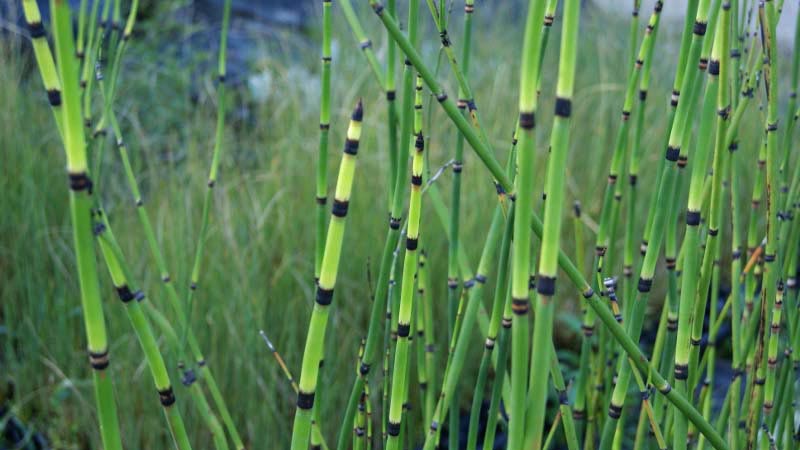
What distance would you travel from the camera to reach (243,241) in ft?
6.40

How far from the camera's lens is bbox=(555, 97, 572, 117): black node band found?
1.52ft

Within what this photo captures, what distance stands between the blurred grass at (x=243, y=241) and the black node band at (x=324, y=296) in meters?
0.65

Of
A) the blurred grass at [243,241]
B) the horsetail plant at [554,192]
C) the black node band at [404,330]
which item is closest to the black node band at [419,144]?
the black node band at [404,330]

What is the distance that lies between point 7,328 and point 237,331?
23.1 inches

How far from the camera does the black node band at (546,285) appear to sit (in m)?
0.48

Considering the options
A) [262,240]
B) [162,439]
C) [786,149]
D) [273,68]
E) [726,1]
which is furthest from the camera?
[273,68]

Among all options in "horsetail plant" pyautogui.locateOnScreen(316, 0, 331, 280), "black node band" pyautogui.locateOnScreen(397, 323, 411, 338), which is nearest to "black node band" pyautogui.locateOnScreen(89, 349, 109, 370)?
"black node band" pyautogui.locateOnScreen(397, 323, 411, 338)

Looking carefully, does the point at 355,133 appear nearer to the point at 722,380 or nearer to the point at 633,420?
the point at 633,420

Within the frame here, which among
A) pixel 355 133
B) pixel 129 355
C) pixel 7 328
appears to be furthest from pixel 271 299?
pixel 355 133

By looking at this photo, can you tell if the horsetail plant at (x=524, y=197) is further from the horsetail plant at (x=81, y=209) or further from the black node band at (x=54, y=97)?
the black node band at (x=54, y=97)

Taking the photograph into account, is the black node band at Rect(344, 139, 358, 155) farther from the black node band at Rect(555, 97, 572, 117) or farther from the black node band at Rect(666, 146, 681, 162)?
the black node band at Rect(666, 146, 681, 162)

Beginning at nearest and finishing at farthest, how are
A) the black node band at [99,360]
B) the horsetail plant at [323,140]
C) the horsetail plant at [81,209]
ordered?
the horsetail plant at [81,209] → the black node band at [99,360] → the horsetail plant at [323,140]

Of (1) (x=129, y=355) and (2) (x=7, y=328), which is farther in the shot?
(2) (x=7, y=328)

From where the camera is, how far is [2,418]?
175 centimetres
